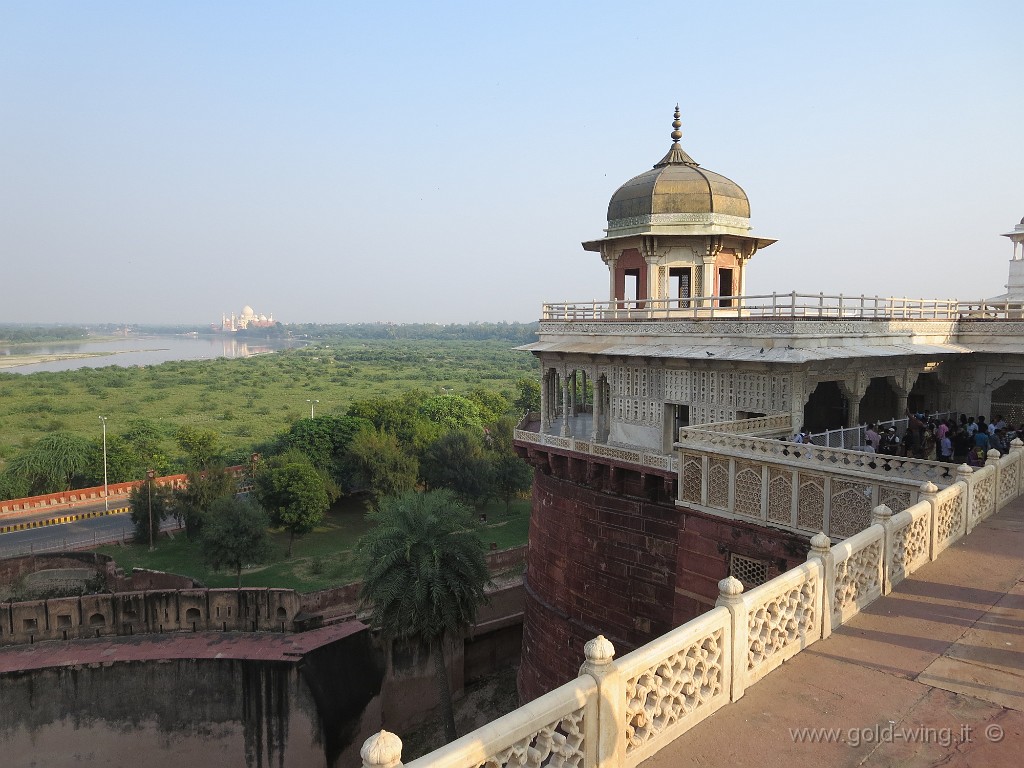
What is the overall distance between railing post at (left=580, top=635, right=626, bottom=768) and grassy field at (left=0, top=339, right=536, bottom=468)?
43113mm

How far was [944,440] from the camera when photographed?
11.6m

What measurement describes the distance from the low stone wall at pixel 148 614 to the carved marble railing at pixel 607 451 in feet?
29.9

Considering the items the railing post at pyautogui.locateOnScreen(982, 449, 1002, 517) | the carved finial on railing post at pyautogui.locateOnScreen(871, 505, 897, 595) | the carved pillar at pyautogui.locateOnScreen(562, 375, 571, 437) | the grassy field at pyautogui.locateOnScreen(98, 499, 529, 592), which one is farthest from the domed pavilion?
the grassy field at pyautogui.locateOnScreen(98, 499, 529, 592)

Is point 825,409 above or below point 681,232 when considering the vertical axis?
below

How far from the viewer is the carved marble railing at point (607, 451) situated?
1306 cm

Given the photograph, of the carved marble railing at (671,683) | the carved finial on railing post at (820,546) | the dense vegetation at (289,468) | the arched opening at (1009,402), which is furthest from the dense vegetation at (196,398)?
the carved marble railing at (671,683)

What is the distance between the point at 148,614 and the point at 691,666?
1890 centimetres

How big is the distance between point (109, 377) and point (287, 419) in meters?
53.7

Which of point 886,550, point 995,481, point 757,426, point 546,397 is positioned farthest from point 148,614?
point 995,481

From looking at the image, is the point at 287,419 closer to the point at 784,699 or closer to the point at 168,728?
the point at 168,728

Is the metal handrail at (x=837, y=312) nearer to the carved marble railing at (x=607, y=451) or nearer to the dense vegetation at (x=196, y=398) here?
the carved marble railing at (x=607, y=451)

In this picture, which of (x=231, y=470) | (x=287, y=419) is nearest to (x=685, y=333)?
(x=231, y=470)

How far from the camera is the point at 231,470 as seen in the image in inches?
1451

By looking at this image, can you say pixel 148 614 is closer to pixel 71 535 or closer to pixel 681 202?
pixel 71 535
